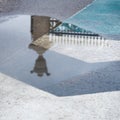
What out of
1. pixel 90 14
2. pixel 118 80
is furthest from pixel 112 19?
pixel 118 80

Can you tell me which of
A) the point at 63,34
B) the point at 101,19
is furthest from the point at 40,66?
the point at 101,19

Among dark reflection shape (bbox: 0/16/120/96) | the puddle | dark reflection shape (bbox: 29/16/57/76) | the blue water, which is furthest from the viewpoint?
the blue water

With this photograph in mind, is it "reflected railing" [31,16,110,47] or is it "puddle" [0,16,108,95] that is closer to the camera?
"puddle" [0,16,108,95]

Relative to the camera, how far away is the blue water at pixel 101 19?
9.85 m

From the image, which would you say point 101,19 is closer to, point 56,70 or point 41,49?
point 41,49

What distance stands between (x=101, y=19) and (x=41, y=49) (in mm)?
4035

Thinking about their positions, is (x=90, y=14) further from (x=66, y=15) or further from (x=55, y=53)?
(x=55, y=53)

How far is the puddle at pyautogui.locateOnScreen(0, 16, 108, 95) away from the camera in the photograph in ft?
21.8

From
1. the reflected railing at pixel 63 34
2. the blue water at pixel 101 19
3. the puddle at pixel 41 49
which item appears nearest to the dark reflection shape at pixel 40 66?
the puddle at pixel 41 49

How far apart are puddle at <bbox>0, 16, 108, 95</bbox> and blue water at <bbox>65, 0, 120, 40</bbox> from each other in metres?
0.51

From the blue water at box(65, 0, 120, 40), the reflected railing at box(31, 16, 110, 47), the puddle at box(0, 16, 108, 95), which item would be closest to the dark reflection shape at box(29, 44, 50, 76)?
the puddle at box(0, 16, 108, 95)

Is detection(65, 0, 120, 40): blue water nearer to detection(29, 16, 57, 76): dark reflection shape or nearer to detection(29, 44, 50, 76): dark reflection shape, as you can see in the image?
detection(29, 16, 57, 76): dark reflection shape

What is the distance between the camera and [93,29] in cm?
995

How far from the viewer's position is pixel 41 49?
8.09m
